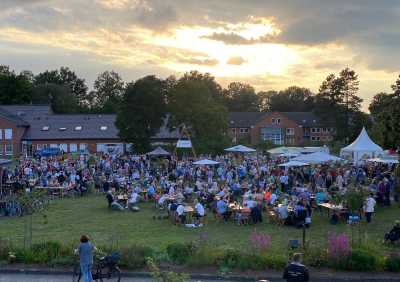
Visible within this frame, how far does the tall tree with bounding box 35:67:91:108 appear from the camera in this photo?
120m

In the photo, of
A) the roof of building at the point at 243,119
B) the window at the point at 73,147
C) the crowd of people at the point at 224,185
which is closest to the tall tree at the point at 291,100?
the roof of building at the point at 243,119

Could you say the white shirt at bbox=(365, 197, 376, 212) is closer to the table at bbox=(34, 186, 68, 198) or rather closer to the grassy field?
the grassy field

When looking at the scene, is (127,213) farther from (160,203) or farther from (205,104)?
(205,104)

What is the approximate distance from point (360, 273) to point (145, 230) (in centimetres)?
950

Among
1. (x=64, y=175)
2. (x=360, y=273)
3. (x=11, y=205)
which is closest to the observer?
(x=360, y=273)

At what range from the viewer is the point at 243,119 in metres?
112

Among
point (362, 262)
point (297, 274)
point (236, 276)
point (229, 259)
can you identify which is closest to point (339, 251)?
point (362, 262)

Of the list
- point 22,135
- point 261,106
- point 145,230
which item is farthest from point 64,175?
point 261,106

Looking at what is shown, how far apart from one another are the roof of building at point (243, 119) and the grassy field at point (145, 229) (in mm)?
83872

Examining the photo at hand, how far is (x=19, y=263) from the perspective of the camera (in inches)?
635

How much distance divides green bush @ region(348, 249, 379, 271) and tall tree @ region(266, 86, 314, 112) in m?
115

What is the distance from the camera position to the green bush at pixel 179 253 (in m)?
15.6

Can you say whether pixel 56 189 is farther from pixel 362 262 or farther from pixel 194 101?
pixel 194 101

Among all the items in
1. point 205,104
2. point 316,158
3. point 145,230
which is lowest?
point 145,230
